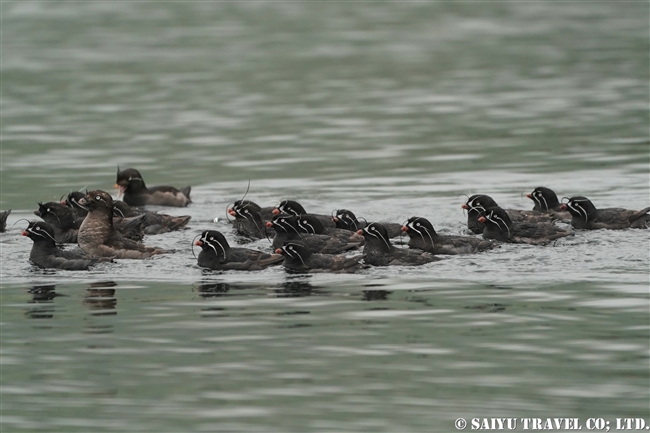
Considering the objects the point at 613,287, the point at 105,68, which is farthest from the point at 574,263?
the point at 105,68

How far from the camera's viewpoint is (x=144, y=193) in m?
25.8

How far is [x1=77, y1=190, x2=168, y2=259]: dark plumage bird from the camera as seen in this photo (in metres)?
20.6

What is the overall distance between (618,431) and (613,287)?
5.26m

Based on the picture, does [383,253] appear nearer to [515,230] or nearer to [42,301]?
[515,230]

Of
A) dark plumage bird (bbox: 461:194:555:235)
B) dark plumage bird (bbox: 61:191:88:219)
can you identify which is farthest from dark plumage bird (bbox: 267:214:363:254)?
dark plumage bird (bbox: 61:191:88:219)

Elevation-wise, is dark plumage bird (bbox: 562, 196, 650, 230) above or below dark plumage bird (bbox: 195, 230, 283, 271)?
above

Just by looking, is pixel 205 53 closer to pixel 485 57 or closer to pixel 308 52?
pixel 308 52

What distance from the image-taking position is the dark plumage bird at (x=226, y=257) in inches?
762

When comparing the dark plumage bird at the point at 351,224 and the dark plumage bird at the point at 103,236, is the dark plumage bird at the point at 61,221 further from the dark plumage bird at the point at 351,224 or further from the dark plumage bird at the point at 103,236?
the dark plumage bird at the point at 351,224

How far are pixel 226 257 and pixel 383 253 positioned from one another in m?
2.30

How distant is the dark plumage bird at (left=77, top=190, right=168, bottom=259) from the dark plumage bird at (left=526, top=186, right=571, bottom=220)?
6.56 metres

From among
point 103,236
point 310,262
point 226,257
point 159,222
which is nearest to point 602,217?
point 310,262

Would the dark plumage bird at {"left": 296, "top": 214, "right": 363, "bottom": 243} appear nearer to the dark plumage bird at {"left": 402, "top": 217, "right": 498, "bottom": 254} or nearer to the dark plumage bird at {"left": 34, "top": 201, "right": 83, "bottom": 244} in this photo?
the dark plumage bird at {"left": 402, "top": 217, "right": 498, "bottom": 254}

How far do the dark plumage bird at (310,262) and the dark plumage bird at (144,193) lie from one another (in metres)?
6.53
